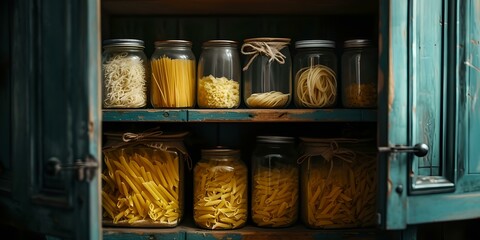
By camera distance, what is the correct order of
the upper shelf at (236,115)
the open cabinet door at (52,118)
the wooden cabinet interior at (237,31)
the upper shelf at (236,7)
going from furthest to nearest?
the wooden cabinet interior at (237,31)
the upper shelf at (236,7)
the upper shelf at (236,115)
the open cabinet door at (52,118)

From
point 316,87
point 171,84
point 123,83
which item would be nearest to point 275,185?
point 316,87

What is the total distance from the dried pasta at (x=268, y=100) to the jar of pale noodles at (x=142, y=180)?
24cm

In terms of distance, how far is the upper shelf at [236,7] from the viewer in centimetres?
158

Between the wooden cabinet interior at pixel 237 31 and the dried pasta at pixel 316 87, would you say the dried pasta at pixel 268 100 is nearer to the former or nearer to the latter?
the dried pasta at pixel 316 87

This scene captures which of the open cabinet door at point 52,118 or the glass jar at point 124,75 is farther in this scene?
the glass jar at point 124,75

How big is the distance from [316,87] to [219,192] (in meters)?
0.41

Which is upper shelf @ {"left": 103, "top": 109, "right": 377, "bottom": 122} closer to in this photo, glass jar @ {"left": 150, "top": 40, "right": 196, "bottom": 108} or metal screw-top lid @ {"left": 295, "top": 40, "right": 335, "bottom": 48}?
glass jar @ {"left": 150, "top": 40, "right": 196, "bottom": 108}

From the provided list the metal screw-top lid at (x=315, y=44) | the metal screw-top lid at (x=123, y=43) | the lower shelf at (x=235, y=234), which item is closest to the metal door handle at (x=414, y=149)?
the lower shelf at (x=235, y=234)

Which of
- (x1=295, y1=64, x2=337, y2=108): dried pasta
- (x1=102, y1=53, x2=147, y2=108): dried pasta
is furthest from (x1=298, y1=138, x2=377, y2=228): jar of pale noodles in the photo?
(x1=102, y1=53, x2=147, y2=108): dried pasta

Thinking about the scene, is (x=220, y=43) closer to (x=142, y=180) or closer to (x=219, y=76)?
(x=219, y=76)

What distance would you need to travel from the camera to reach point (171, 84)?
1481mm

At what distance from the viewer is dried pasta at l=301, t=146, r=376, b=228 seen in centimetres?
150

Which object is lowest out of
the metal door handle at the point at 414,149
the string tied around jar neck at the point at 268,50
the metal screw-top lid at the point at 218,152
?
the metal screw-top lid at the point at 218,152

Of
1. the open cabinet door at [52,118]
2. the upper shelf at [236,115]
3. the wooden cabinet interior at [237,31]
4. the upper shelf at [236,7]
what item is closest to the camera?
the open cabinet door at [52,118]
